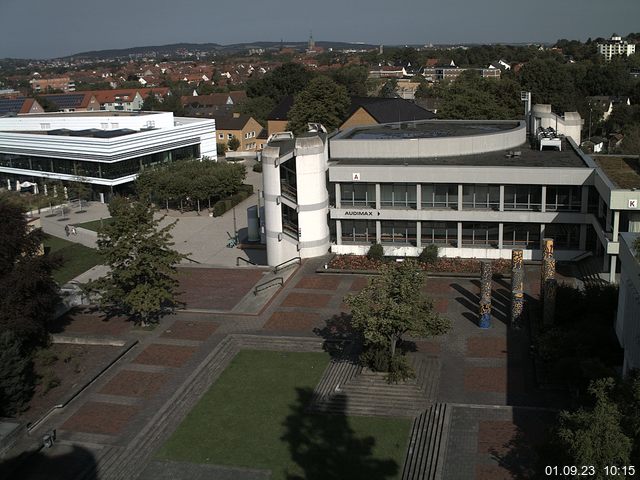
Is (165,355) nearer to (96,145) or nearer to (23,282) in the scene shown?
(23,282)

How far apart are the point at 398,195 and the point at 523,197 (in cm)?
675

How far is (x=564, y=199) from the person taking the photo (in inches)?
1487

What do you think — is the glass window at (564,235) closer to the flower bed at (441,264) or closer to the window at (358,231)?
the flower bed at (441,264)

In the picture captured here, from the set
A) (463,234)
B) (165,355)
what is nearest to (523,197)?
(463,234)

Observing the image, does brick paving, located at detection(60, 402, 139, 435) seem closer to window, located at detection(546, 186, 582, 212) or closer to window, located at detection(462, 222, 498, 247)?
window, located at detection(462, 222, 498, 247)

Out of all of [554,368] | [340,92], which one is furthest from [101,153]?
[554,368]

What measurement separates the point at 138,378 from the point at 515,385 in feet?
44.5

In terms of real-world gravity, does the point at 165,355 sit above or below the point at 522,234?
below

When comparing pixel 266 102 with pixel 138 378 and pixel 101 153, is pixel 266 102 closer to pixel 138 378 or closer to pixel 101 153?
pixel 101 153

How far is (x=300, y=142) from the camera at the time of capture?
38312 millimetres

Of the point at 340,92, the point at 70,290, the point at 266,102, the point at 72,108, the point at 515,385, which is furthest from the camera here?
the point at 72,108

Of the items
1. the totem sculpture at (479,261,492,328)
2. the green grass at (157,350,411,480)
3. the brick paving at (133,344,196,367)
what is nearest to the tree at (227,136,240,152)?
the brick paving at (133,344,196,367)

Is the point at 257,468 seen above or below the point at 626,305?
below

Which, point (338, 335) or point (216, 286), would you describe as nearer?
point (338, 335)
